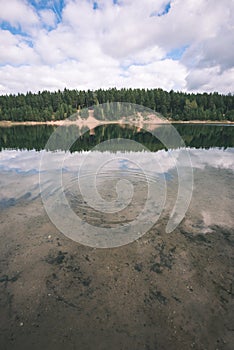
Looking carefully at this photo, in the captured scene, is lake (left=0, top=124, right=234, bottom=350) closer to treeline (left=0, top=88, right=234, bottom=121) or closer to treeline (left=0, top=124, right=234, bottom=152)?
treeline (left=0, top=124, right=234, bottom=152)

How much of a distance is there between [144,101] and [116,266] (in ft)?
469

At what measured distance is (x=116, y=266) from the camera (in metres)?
6.93

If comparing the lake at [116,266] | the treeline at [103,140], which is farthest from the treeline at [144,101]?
the lake at [116,266]

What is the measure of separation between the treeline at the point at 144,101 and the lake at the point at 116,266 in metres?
122

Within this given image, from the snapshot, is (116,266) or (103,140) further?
(103,140)

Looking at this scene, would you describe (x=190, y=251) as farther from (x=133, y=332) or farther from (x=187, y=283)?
(x=133, y=332)

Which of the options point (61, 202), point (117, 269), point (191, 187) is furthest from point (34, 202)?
point (191, 187)

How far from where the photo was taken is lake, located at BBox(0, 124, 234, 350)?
4840 mm

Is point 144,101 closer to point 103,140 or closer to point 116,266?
point 103,140

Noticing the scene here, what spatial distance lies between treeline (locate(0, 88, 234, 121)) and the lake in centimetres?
12165

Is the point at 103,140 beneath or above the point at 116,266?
beneath

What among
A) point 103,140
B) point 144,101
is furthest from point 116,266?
point 144,101

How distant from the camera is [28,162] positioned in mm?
21812

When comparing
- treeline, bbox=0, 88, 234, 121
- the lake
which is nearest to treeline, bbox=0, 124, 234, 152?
the lake
